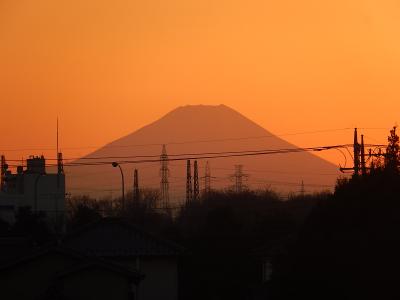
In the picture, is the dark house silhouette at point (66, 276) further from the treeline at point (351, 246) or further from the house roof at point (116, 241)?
the house roof at point (116, 241)

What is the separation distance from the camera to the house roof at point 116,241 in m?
39.6

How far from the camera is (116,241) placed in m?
40.4

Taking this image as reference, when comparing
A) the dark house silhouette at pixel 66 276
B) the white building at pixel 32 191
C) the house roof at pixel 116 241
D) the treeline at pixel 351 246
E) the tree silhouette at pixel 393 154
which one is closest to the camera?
the treeline at pixel 351 246

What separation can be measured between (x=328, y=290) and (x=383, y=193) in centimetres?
297

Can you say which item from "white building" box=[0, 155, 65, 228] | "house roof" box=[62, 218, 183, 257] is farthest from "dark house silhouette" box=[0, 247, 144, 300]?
"white building" box=[0, 155, 65, 228]

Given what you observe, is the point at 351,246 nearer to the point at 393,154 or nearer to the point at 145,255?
the point at 393,154

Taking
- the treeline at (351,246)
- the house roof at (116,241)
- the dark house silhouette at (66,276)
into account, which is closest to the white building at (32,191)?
the house roof at (116,241)

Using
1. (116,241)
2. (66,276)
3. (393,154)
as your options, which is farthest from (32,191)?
(393,154)

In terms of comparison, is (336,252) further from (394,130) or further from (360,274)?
(394,130)

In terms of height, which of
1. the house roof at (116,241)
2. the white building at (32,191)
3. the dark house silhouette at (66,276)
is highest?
the white building at (32,191)

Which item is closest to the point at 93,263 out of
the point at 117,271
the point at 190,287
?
the point at 117,271

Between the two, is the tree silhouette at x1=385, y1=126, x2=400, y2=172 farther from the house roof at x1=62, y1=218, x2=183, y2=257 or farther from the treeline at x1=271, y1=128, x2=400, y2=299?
the house roof at x1=62, y1=218, x2=183, y2=257

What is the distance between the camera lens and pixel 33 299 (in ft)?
105

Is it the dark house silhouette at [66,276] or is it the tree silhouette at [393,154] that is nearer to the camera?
the tree silhouette at [393,154]
